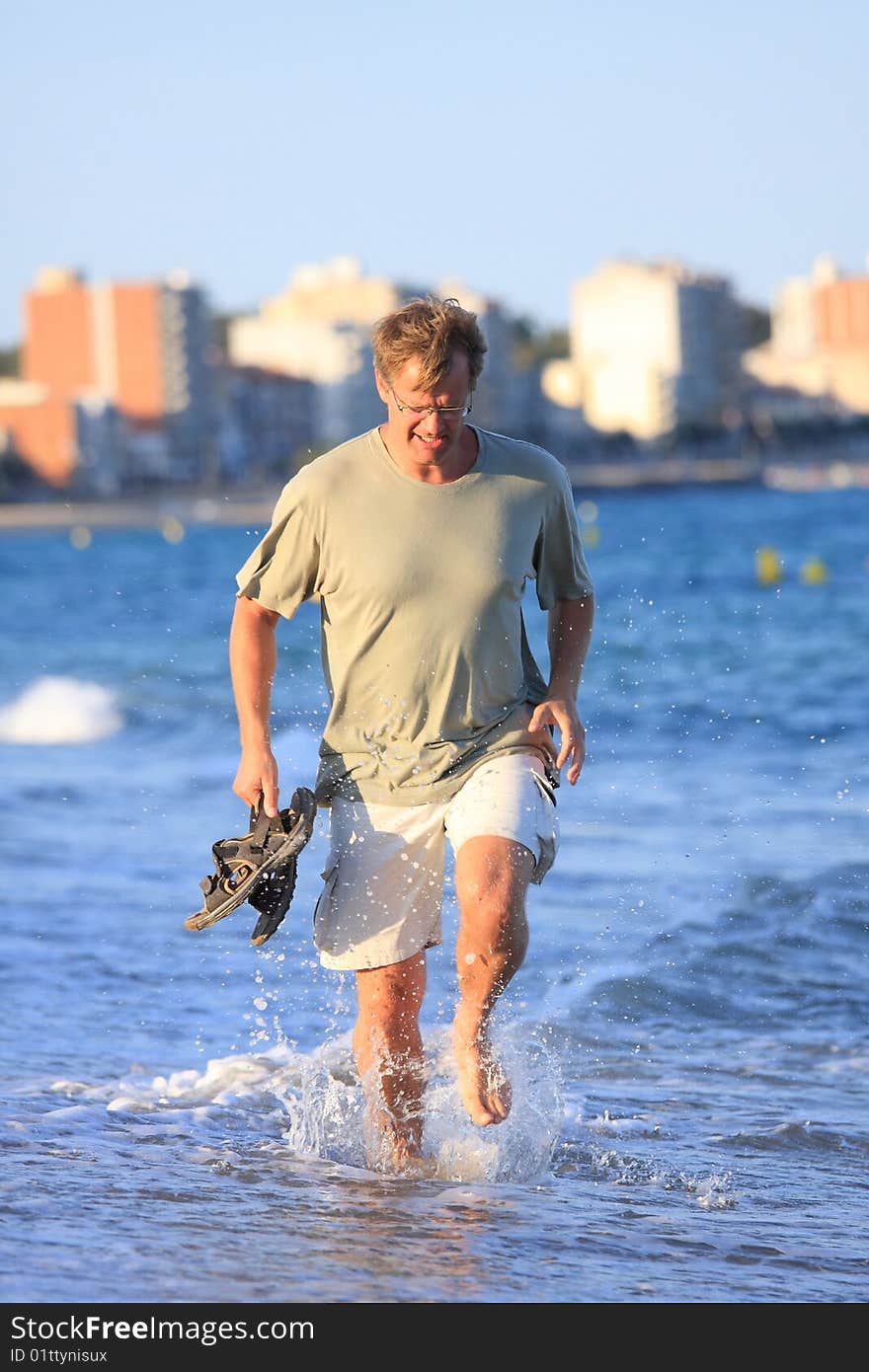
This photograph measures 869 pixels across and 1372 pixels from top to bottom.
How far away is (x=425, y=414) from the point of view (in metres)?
4.87

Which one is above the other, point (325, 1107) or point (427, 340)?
point (427, 340)

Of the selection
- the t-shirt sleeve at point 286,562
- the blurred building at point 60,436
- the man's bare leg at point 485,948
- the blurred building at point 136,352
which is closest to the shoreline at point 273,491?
the blurred building at point 60,436

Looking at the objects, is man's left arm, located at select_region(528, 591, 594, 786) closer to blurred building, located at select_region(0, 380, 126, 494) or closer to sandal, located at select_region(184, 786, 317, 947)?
sandal, located at select_region(184, 786, 317, 947)

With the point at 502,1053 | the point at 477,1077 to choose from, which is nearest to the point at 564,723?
the point at 477,1077

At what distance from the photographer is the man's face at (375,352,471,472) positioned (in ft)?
15.9

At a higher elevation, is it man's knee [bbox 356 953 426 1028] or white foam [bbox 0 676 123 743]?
man's knee [bbox 356 953 426 1028]

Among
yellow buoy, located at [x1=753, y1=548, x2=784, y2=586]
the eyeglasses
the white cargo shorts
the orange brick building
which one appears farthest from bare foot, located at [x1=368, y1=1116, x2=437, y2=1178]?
the orange brick building

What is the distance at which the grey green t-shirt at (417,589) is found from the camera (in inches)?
195

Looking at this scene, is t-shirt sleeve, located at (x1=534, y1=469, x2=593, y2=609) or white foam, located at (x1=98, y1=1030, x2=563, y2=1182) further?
white foam, located at (x1=98, y1=1030, x2=563, y2=1182)

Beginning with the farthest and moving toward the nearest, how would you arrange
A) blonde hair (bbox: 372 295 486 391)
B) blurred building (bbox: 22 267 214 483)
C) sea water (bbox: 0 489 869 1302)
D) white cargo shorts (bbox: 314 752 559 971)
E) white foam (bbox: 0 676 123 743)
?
1. blurred building (bbox: 22 267 214 483)
2. white foam (bbox: 0 676 123 743)
3. white cargo shorts (bbox: 314 752 559 971)
4. blonde hair (bbox: 372 295 486 391)
5. sea water (bbox: 0 489 869 1302)

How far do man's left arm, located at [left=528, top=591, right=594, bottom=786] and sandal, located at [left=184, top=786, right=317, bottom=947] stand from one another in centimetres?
63

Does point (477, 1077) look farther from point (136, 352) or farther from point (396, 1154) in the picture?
point (136, 352)

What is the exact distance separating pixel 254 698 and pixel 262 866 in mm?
416

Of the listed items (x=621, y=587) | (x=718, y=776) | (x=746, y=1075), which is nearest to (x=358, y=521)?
(x=746, y=1075)
